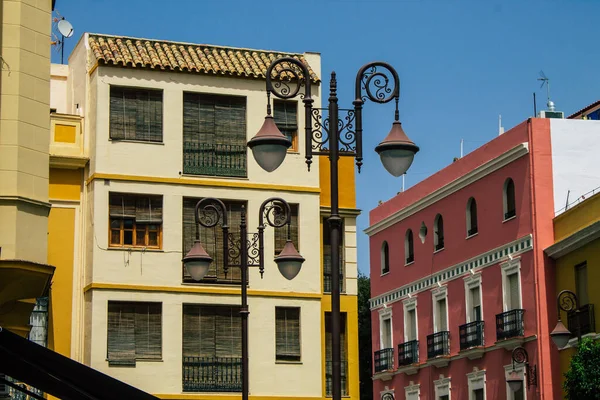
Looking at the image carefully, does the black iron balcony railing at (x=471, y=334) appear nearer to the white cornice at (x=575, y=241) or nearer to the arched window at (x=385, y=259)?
the white cornice at (x=575, y=241)

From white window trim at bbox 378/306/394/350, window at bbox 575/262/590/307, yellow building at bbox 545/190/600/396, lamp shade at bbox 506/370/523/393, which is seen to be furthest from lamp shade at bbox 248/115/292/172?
white window trim at bbox 378/306/394/350

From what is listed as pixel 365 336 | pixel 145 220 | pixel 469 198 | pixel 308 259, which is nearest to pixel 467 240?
pixel 469 198

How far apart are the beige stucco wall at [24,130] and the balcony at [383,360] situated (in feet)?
109

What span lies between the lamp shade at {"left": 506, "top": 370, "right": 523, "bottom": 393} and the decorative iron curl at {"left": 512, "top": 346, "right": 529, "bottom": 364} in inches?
23.1

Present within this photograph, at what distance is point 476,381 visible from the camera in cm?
4375

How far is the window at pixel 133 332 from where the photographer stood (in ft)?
103

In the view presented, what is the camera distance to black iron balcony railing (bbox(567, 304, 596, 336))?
37219 millimetres

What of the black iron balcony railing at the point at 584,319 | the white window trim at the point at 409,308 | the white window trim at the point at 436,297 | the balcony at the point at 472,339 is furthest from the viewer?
the white window trim at the point at 409,308

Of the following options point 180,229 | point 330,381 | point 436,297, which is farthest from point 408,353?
point 180,229

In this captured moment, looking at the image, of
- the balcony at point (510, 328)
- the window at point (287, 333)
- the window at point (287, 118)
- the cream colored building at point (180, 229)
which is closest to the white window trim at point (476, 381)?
the balcony at point (510, 328)

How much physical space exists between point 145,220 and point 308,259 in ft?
14.5

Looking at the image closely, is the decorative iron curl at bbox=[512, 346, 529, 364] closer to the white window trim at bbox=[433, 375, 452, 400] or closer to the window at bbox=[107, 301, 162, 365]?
the white window trim at bbox=[433, 375, 452, 400]

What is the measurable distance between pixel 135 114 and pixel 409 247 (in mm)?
19680

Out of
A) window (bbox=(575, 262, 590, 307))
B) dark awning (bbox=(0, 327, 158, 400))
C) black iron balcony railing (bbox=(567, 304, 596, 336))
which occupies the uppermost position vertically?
window (bbox=(575, 262, 590, 307))
